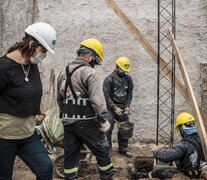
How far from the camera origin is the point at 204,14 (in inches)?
291

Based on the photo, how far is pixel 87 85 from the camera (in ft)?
16.1

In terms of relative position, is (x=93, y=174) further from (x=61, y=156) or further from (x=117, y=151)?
(x=117, y=151)

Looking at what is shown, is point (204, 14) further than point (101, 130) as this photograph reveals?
Yes

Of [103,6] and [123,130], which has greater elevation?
[103,6]

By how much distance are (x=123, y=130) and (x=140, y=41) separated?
1.75 m

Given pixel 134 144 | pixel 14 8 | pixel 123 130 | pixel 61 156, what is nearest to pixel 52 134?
pixel 61 156

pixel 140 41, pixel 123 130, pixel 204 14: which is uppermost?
pixel 204 14

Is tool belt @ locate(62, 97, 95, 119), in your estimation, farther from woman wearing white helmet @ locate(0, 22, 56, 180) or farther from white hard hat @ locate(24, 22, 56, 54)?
white hard hat @ locate(24, 22, 56, 54)

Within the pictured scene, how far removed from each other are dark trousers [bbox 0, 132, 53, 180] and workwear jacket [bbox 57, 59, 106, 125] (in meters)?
0.99

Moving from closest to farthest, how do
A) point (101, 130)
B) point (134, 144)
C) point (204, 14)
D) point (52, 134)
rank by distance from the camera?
point (101, 130) < point (52, 134) < point (204, 14) < point (134, 144)

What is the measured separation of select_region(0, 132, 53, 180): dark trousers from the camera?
3.93m

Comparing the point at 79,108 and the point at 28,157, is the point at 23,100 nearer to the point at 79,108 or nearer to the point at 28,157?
the point at 28,157

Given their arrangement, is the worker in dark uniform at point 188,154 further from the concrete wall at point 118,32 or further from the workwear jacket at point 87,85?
the concrete wall at point 118,32

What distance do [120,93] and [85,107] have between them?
7.70 feet
